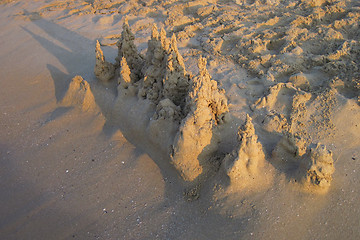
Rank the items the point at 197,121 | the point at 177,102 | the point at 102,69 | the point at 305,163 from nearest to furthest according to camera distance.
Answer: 1. the point at 305,163
2. the point at 197,121
3. the point at 177,102
4. the point at 102,69

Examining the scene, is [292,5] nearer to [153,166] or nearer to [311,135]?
[311,135]

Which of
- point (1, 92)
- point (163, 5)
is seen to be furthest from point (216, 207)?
point (163, 5)

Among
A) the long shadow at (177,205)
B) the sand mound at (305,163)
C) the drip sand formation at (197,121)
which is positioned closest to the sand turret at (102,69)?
the drip sand formation at (197,121)

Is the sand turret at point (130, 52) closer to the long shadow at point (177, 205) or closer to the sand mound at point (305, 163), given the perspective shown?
the long shadow at point (177, 205)

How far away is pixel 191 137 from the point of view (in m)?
2.66

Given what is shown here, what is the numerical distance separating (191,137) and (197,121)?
0.17 meters

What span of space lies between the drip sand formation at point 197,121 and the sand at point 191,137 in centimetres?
1

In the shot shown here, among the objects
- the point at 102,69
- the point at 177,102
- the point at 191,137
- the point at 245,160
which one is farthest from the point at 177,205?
the point at 102,69

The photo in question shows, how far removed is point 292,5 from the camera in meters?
6.27

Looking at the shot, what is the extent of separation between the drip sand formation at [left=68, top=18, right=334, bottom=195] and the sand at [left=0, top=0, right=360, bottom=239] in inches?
0.5

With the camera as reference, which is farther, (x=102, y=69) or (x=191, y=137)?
(x=102, y=69)

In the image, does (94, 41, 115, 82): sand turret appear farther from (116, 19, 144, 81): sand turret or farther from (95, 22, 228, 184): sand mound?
(116, 19, 144, 81): sand turret

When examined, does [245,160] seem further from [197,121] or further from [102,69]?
[102,69]

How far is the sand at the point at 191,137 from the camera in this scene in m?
2.45
